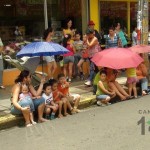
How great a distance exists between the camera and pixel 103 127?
22.9 feet

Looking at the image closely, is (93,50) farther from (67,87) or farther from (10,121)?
(10,121)

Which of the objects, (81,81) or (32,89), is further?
(81,81)

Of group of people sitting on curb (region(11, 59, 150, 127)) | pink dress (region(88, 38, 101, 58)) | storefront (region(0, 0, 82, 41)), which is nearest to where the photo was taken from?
group of people sitting on curb (region(11, 59, 150, 127))

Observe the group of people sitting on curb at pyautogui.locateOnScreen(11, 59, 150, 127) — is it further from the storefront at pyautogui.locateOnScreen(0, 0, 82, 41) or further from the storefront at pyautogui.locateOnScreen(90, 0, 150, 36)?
the storefront at pyautogui.locateOnScreen(90, 0, 150, 36)

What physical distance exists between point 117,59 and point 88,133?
2.58m

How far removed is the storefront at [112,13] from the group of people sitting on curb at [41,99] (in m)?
4.93

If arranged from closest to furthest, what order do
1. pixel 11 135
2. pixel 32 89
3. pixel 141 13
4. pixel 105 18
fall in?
pixel 11 135 → pixel 32 89 → pixel 141 13 → pixel 105 18

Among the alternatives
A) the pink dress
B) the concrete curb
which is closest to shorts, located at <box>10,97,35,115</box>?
the concrete curb

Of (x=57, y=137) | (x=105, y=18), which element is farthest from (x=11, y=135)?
(x=105, y=18)

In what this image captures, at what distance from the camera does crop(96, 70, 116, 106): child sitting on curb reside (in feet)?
29.0

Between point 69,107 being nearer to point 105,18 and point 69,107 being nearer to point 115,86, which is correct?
point 115,86

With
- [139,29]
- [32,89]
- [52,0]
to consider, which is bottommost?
[32,89]

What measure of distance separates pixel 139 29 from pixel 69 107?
3.52 metres

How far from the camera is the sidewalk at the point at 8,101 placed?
743 cm
